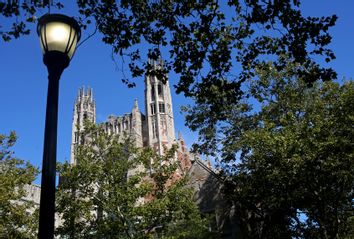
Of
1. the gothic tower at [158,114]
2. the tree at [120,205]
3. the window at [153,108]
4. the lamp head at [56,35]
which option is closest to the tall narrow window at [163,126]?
the gothic tower at [158,114]

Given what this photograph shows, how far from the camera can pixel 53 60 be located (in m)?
5.64

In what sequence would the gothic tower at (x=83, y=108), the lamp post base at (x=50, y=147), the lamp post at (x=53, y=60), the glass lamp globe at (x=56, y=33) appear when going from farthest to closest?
the gothic tower at (x=83, y=108) → the glass lamp globe at (x=56, y=33) → the lamp post at (x=53, y=60) → the lamp post base at (x=50, y=147)

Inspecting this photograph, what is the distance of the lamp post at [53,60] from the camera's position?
5.10 meters

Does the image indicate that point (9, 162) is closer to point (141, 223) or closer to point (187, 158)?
point (141, 223)

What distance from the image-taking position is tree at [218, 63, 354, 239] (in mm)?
20922

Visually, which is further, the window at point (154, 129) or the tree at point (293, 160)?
the window at point (154, 129)

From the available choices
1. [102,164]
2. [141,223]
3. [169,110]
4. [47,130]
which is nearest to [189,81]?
[47,130]

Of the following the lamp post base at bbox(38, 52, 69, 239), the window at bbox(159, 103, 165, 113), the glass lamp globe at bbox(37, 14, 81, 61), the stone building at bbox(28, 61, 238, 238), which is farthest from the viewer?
the window at bbox(159, 103, 165, 113)

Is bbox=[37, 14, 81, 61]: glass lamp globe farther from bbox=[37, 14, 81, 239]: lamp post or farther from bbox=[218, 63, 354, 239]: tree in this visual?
bbox=[218, 63, 354, 239]: tree

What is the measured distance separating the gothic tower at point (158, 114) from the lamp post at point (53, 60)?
72619mm

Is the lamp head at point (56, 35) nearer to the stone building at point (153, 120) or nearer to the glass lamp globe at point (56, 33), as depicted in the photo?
the glass lamp globe at point (56, 33)

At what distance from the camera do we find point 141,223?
20.2m

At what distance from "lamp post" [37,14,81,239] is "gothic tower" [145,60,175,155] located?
72.6 metres

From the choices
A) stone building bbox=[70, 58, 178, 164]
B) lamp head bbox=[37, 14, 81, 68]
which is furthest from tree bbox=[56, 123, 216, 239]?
stone building bbox=[70, 58, 178, 164]
